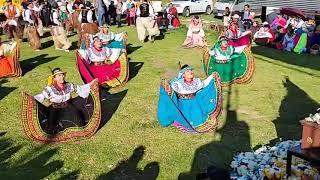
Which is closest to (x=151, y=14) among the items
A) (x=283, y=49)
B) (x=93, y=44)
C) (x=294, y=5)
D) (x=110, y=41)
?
(x=110, y=41)

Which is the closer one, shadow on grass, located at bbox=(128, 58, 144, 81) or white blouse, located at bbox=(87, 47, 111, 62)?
white blouse, located at bbox=(87, 47, 111, 62)

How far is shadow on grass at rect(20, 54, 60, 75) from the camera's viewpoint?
1476 cm

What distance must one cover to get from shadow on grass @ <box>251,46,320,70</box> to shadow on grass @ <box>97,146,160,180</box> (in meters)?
8.74

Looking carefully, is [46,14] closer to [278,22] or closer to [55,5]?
[55,5]

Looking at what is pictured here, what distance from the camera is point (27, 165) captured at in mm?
7699

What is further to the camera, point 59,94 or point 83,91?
point 83,91

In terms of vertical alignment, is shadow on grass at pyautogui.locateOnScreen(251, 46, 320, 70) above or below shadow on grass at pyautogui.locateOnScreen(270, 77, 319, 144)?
above

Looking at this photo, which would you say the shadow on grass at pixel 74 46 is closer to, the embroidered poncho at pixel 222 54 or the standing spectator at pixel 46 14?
the standing spectator at pixel 46 14

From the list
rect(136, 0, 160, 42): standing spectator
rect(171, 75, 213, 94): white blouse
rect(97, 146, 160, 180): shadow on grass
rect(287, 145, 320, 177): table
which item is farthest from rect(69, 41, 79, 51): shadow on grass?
rect(287, 145, 320, 177): table

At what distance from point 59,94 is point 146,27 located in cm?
1048

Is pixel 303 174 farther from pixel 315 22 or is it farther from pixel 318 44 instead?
pixel 315 22

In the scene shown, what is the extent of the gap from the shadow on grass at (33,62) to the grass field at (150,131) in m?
0.13

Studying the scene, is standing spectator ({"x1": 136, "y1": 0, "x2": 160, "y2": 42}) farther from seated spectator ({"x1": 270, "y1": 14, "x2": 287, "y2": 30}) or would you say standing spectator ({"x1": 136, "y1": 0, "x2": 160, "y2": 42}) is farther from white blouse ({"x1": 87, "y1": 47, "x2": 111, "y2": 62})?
white blouse ({"x1": 87, "y1": 47, "x2": 111, "y2": 62})

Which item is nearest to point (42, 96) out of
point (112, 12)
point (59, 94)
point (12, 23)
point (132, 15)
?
point (59, 94)
